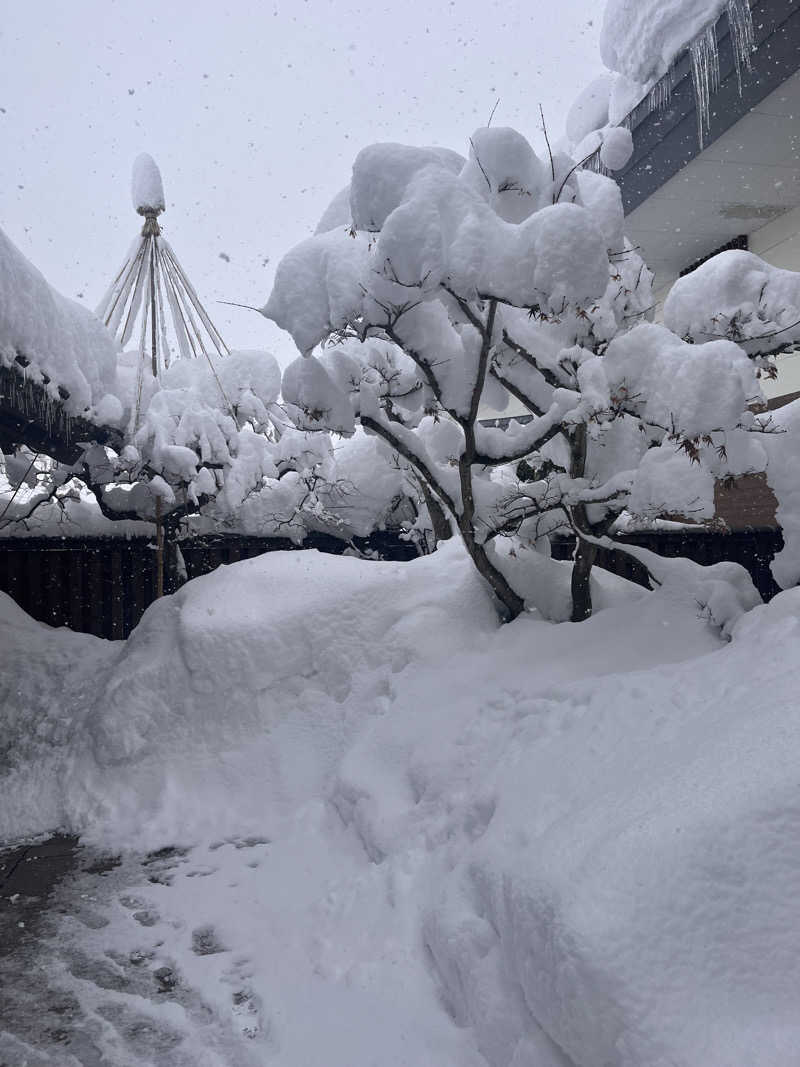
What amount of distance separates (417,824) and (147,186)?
725 cm

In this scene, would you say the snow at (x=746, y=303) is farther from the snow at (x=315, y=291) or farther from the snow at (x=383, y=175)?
the snow at (x=315, y=291)

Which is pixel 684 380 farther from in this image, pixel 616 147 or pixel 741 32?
pixel 741 32

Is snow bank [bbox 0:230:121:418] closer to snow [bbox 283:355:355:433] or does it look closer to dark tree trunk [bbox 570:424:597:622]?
snow [bbox 283:355:355:433]

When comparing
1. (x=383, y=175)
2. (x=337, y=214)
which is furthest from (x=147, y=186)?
(x=383, y=175)

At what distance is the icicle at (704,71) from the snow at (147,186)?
17.7 ft

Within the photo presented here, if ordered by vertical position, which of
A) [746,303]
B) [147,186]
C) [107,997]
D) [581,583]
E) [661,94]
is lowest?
[107,997]

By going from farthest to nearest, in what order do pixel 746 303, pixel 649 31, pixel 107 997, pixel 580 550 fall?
pixel 649 31, pixel 580 550, pixel 746 303, pixel 107 997

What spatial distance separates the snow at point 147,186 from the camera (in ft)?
26.8

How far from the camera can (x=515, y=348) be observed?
5.12 m

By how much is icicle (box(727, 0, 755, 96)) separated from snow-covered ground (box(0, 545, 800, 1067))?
4.53m

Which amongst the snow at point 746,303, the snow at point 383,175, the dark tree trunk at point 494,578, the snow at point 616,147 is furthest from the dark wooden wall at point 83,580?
the snow at point 746,303

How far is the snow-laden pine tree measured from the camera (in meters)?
3.92

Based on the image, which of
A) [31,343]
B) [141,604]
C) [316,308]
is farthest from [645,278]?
[141,604]

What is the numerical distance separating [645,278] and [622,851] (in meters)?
4.37
